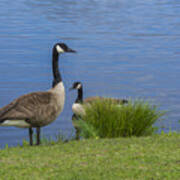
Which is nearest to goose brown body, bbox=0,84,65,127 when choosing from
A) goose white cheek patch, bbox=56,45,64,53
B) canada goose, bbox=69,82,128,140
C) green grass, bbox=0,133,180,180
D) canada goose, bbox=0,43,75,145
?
canada goose, bbox=0,43,75,145

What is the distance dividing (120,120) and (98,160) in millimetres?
3736

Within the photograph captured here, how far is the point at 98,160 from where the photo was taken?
12586 mm

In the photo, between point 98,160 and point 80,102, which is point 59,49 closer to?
point 80,102

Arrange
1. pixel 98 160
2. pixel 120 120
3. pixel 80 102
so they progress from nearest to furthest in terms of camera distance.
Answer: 1. pixel 98 160
2. pixel 120 120
3. pixel 80 102

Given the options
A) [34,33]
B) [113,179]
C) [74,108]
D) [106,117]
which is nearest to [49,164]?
[113,179]

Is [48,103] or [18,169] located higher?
[48,103]

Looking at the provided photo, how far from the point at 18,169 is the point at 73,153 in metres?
1.75

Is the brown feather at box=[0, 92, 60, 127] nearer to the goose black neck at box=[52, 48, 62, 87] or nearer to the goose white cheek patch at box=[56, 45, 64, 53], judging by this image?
the goose black neck at box=[52, 48, 62, 87]

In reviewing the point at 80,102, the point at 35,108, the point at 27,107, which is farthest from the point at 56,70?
the point at 80,102

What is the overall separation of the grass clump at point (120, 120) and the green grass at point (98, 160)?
97 cm

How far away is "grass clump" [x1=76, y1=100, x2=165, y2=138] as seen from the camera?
1622cm

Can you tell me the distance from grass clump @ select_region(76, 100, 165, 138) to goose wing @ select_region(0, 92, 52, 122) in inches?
65.2

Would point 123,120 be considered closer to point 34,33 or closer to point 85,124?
point 85,124

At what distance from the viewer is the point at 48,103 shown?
15.2 metres
